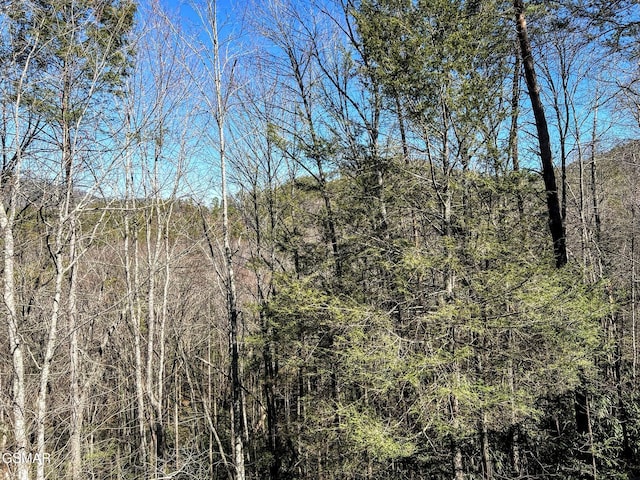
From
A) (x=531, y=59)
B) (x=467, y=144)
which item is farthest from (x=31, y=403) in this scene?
(x=531, y=59)

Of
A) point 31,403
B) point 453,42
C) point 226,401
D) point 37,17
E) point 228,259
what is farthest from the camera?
point 226,401

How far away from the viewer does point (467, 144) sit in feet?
16.8

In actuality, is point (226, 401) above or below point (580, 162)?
below

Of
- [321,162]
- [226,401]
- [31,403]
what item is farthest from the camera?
[226,401]

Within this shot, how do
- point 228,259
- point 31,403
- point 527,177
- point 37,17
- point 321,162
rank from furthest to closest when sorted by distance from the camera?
point 228,259, point 321,162, point 31,403, point 527,177, point 37,17

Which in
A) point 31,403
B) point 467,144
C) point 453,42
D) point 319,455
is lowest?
point 319,455

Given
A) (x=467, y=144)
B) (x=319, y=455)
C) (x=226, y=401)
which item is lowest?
(x=226, y=401)

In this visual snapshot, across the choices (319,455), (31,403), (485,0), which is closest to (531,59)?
(485,0)

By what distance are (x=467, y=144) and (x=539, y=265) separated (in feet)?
5.96

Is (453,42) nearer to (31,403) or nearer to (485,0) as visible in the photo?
(485,0)

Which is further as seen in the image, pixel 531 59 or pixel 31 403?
pixel 531 59

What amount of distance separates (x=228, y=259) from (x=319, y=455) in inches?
166

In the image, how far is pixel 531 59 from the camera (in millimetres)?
6785

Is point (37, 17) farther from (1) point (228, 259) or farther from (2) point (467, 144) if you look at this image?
(2) point (467, 144)
